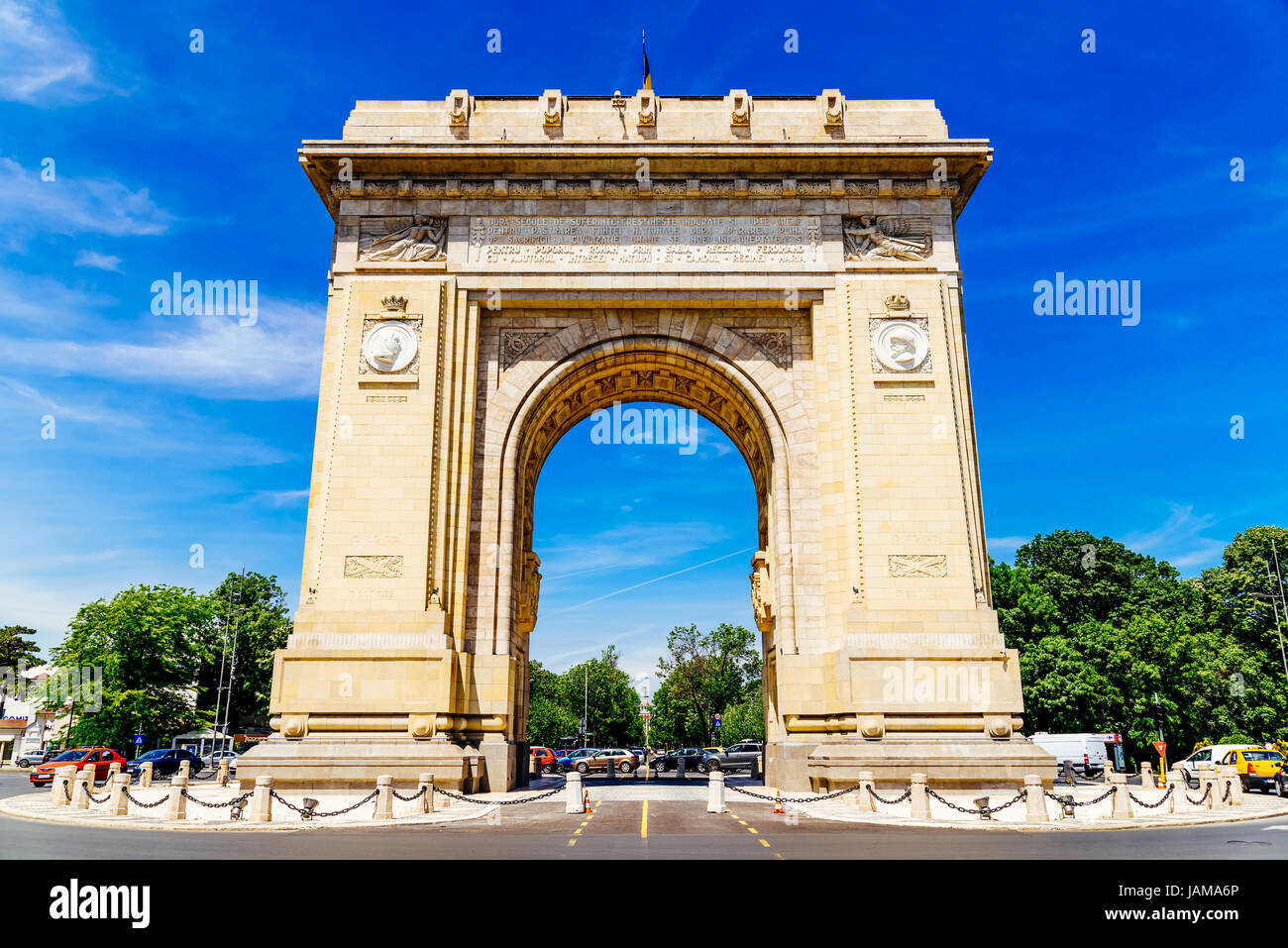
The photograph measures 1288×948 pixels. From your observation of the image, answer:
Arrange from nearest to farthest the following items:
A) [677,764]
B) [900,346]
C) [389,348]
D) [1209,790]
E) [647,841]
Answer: [647,841] → [1209,790] → [389,348] → [900,346] → [677,764]

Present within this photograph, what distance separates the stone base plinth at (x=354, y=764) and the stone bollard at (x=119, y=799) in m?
3.24

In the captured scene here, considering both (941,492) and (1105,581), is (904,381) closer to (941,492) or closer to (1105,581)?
(941,492)

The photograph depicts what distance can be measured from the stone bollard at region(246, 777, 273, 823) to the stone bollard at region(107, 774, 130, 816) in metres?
3.38

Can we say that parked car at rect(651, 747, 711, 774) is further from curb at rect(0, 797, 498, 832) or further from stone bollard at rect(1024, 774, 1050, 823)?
curb at rect(0, 797, 498, 832)

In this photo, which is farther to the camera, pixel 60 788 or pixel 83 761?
pixel 83 761

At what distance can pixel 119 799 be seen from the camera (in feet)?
59.9

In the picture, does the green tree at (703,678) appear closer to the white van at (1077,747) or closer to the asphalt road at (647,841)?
the white van at (1077,747)

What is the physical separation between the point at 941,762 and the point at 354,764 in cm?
1436

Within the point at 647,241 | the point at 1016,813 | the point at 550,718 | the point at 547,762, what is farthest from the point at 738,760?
the point at 550,718

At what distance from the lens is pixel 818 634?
2414 centimetres

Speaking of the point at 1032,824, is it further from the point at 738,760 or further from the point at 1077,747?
the point at 738,760

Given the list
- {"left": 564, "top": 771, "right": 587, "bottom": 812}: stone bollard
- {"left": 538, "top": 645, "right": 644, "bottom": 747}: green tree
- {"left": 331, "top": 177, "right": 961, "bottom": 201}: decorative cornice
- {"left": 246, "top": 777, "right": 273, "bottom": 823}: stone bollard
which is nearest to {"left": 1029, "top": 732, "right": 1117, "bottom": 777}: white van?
{"left": 331, "top": 177, "right": 961, "bottom": 201}: decorative cornice
